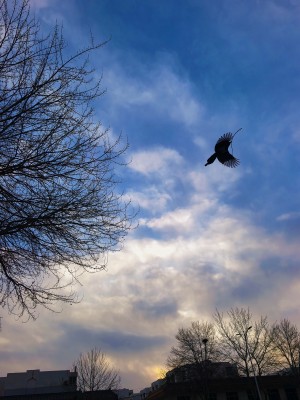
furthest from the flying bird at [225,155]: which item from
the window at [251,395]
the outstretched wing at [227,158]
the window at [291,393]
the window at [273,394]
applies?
the window at [291,393]

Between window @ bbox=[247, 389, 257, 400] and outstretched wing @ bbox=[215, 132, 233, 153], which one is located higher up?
outstretched wing @ bbox=[215, 132, 233, 153]

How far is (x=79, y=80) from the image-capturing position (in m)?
7.36

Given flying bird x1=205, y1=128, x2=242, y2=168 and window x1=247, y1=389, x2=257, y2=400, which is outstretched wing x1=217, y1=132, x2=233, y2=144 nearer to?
flying bird x1=205, y1=128, x2=242, y2=168

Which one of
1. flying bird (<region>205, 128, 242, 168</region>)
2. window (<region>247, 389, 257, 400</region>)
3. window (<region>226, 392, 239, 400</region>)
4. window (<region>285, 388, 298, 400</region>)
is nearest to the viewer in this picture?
flying bird (<region>205, 128, 242, 168</region>)

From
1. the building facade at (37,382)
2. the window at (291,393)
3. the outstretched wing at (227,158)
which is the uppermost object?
the building facade at (37,382)

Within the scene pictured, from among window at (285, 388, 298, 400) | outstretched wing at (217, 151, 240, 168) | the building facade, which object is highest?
the building facade

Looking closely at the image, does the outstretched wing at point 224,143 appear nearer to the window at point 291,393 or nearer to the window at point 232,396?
the window at point 232,396

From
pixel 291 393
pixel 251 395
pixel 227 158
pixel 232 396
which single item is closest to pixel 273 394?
pixel 291 393

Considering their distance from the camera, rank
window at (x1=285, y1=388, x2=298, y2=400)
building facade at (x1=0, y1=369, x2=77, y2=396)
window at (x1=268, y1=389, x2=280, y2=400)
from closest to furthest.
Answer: window at (x1=268, y1=389, x2=280, y2=400)
window at (x1=285, y1=388, x2=298, y2=400)
building facade at (x1=0, y1=369, x2=77, y2=396)

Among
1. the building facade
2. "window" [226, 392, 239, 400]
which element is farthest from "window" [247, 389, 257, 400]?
the building facade

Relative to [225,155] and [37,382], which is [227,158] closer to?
Result: [225,155]

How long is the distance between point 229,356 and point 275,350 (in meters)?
5.78

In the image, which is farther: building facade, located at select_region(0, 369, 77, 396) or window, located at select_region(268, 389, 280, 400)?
building facade, located at select_region(0, 369, 77, 396)

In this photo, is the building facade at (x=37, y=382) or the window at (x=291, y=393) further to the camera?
the building facade at (x=37, y=382)
